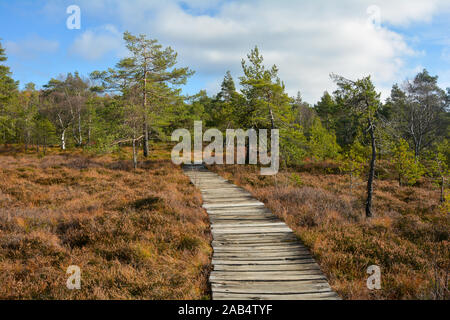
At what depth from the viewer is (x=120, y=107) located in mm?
20078

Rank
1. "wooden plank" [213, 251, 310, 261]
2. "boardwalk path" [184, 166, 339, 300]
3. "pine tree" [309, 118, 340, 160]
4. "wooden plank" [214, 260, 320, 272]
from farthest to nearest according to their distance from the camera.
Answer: "pine tree" [309, 118, 340, 160], "wooden plank" [213, 251, 310, 261], "wooden plank" [214, 260, 320, 272], "boardwalk path" [184, 166, 339, 300]

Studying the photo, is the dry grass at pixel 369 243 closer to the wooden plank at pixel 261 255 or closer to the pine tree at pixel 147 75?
the wooden plank at pixel 261 255

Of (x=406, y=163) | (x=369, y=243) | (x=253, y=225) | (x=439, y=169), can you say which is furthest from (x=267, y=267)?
(x=406, y=163)

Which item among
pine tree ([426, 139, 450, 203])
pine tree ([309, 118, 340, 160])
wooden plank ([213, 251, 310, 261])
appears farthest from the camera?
pine tree ([309, 118, 340, 160])

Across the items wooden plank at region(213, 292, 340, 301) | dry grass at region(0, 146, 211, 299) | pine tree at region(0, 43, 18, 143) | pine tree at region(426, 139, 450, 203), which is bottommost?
wooden plank at region(213, 292, 340, 301)

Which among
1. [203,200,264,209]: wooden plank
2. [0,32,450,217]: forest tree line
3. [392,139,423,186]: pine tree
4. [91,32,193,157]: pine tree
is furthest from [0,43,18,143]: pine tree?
[392,139,423,186]: pine tree

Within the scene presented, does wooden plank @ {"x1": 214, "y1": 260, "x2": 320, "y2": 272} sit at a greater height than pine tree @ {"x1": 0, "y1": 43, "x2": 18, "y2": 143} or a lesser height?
lesser

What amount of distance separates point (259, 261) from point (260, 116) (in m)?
11.2

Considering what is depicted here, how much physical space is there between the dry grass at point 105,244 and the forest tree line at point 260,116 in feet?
23.8

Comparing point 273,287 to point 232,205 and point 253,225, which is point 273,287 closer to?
point 253,225

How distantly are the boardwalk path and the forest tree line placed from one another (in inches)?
208

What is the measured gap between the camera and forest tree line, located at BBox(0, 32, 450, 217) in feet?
33.0

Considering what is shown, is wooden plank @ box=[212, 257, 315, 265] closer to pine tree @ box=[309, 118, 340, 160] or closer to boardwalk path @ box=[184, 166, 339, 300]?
boardwalk path @ box=[184, 166, 339, 300]
